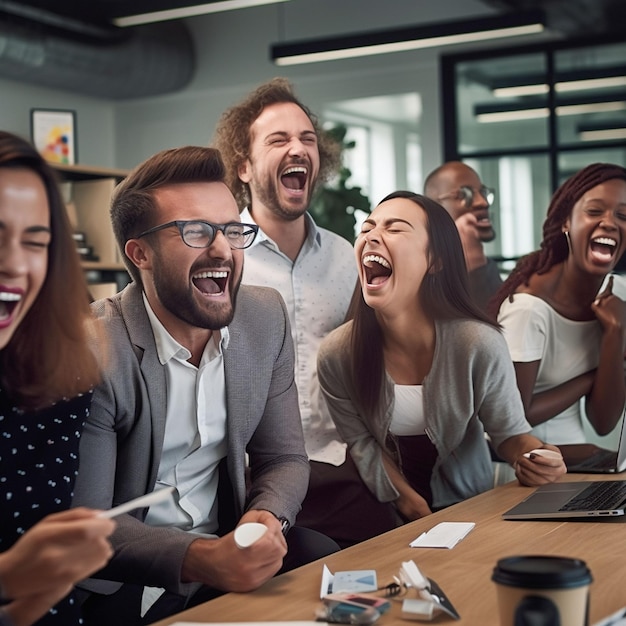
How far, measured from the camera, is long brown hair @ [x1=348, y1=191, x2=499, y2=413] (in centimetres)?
276

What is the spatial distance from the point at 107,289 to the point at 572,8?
12.6 ft

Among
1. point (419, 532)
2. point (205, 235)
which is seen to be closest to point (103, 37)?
point (205, 235)

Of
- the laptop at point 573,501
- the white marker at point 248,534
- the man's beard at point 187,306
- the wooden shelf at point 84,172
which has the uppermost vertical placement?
the wooden shelf at point 84,172

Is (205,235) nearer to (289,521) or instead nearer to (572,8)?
(289,521)

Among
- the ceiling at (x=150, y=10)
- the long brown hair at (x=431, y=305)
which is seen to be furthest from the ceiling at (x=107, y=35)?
the long brown hair at (x=431, y=305)

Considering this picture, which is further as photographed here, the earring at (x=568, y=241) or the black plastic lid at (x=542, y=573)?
the earring at (x=568, y=241)

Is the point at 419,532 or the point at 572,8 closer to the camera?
the point at 419,532

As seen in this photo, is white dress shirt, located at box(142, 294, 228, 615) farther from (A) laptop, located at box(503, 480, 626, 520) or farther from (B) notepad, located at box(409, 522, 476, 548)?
(A) laptop, located at box(503, 480, 626, 520)

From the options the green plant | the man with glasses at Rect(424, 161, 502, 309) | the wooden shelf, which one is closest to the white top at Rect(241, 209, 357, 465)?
the man with glasses at Rect(424, 161, 502, 309)

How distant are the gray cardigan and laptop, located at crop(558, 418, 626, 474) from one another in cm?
21

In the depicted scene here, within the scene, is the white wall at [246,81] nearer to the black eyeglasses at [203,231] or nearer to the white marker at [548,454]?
the white marker at [548,454]

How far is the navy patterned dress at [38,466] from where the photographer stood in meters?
1.80

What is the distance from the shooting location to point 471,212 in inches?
153

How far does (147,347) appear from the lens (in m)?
2.23
